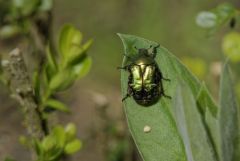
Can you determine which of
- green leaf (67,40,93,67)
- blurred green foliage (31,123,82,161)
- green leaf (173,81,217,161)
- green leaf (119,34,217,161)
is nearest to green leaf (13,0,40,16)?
green leaf (67,40,93,67)

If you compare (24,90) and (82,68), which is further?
(82,68)

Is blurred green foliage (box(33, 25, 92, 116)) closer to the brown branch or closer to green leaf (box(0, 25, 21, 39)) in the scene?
the brown branch

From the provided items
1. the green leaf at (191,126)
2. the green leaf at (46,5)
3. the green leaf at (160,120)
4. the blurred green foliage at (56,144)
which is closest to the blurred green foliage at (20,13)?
the green leaf at (46,5)

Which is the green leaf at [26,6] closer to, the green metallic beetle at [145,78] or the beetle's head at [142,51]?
the green metallic beetle at [145,78]

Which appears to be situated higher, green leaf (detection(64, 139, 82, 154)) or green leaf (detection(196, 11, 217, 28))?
green leaf (detection(196, 11, 217, 28))

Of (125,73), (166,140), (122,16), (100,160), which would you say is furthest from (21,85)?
(122,16)

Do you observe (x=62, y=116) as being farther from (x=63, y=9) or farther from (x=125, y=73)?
(x=125, y=73)

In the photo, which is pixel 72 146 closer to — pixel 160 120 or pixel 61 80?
pixel 61 80

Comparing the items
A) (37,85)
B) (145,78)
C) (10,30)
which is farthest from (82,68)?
(10,30)
